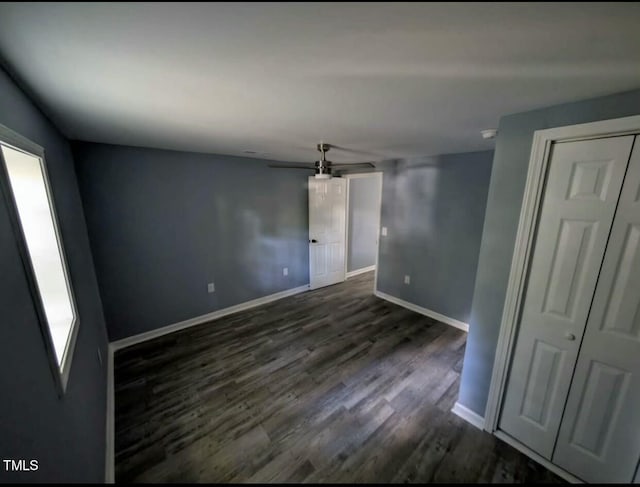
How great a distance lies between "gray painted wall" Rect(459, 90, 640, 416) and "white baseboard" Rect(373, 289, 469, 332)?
1.48m

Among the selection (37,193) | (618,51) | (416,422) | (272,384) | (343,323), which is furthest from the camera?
(343,323)

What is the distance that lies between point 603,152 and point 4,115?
108 inches

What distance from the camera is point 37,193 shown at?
1392 mm

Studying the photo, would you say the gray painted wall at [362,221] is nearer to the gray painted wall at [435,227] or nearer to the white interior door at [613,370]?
the gray painted wall at [435,227]

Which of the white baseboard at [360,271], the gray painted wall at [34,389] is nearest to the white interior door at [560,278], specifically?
the gray painted wall at [34,389]

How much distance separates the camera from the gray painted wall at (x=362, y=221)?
5.03 metres

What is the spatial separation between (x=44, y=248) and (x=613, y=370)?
327cm

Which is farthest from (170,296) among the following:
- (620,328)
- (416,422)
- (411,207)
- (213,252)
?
(620,328)

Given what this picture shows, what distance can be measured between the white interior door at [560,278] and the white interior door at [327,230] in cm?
309

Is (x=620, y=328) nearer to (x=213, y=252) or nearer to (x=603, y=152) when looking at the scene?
(x=603, y=152)

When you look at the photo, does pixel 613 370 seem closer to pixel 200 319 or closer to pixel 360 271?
pixel 200 319

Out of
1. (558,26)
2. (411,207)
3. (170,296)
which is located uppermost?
(558,26)

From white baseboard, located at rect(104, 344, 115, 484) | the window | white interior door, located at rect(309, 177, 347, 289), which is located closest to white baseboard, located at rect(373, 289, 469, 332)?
white interior door, located at rect(309, 177, 347, 289)

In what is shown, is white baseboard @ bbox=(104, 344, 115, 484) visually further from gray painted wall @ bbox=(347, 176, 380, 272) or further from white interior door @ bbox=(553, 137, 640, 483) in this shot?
gray painted wall @ bbox=(347, 176, 380, 272)
